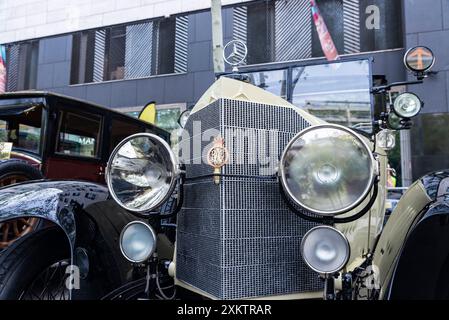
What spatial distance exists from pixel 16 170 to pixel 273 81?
9.37 feet

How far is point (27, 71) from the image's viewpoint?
15.7 metres

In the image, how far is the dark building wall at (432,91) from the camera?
10.4 m

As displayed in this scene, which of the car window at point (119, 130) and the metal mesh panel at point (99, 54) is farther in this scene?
the metal mesh panel at point (99, 54)

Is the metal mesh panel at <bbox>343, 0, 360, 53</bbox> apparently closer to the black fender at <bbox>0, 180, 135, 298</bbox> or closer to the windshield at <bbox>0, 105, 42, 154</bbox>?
the windshield at <bbox>0, 105, 42, 154</bbox>

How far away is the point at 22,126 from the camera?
5.25 metres

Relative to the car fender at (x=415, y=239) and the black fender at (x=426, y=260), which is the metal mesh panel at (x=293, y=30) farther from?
the black fender at (x=426, y=260)

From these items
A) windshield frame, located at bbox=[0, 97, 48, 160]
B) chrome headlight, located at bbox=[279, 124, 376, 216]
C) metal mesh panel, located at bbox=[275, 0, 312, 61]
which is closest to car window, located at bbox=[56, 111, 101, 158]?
windshield frame, located at bbox=[0, 97, 48, 160]

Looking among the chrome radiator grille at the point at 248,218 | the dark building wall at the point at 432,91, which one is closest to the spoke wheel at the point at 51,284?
the chrome radiator grille at the point at 248,218

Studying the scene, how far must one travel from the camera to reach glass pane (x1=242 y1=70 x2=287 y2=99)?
3.25 metres

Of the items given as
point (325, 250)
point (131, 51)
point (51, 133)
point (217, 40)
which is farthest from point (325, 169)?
point (131, 51)

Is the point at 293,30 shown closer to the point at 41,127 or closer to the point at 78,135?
the point at 78,135
